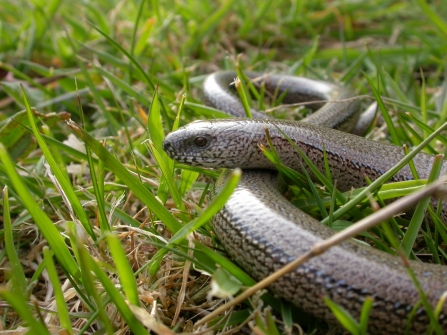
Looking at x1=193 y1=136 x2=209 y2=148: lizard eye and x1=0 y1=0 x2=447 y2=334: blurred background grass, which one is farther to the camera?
x1=193 y1=136 x2=209 y2=148: lizard eye

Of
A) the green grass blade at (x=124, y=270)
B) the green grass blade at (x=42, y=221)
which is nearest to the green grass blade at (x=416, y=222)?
the green grass blade at (x=124, y=270)

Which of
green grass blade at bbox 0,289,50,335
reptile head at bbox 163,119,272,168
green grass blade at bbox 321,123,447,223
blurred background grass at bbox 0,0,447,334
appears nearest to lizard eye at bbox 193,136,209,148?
reptile head at bbox 163,119,272,168

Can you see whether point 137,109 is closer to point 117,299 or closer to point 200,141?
point 200,141

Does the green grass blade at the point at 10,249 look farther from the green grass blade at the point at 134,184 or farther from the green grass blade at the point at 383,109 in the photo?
the green grass blade at the point at 383,109

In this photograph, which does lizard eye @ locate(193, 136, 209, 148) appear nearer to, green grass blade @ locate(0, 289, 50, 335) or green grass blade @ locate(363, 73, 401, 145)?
green grass blade @ locate(363, 73, 401, 145)

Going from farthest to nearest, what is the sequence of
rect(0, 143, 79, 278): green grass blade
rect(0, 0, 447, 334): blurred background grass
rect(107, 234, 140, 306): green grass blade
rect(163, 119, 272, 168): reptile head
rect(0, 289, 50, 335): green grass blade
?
rect(163, 119, 272, 168): reptile head
rect(0, 0, 447, 334): blurred background grass
rect(0, 143, 79, 278): green grass blade
rect(107, 234, 140, 306): green grass blade
rect(0, 289, 50, 335): green grass blade

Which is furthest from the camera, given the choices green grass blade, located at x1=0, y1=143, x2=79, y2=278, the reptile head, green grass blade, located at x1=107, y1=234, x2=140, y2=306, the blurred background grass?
the reptile head

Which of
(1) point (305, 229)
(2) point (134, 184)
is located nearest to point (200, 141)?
(2) point (134, 184)
